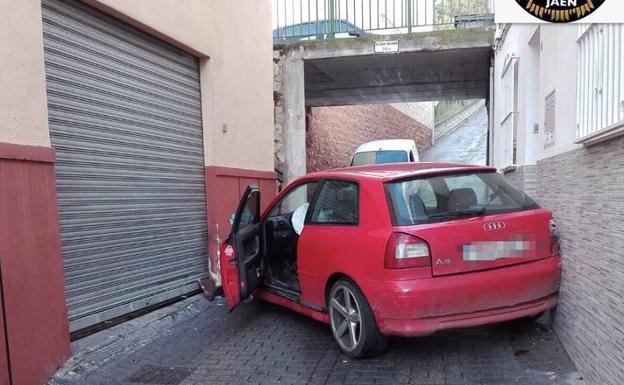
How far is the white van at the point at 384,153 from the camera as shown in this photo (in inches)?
571

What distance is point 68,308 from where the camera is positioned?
450cm

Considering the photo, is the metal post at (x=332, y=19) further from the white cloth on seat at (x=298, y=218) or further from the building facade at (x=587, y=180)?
the building facade at (x=587, y=180)

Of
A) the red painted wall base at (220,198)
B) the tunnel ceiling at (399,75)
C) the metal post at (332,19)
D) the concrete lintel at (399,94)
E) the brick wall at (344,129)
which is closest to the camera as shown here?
the red painted wall base at (220,198)

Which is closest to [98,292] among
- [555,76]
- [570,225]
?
[570,225]

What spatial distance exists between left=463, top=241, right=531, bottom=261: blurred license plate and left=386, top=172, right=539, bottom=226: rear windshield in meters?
0.24

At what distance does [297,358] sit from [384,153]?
10723 mm

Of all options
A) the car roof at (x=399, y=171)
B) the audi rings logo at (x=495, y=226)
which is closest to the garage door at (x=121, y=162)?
the car roof at (x=399, y=171)

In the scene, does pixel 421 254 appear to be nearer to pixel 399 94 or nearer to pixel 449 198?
pixel 449 198

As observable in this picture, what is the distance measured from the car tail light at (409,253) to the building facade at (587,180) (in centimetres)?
107

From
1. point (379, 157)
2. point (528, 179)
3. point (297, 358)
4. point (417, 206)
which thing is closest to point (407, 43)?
point (379, 157)

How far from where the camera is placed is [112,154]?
5.20m

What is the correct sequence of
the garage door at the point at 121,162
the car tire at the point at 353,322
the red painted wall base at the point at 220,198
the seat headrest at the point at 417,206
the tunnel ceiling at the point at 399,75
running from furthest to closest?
the tunnel ceiling at the point at 399,75
the red painted wall base at the point at 220,198
the garage door at the point at 121,162
the car tire at the point at 353,322
the seat headrest at the point at 417,206

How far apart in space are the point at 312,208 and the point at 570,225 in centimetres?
217

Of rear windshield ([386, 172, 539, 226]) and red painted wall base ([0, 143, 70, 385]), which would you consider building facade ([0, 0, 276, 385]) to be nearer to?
red painted wall base ([0, 143, 70, 385])
